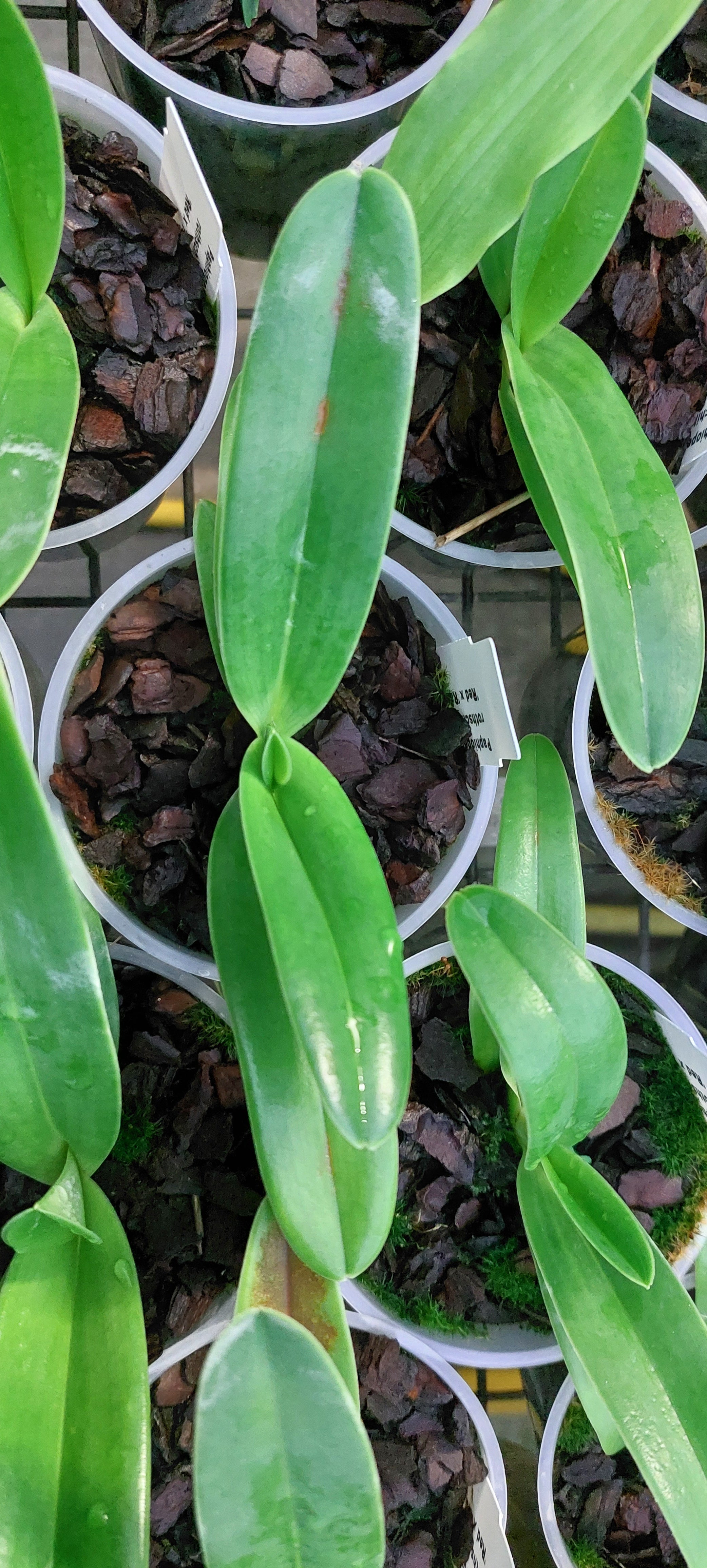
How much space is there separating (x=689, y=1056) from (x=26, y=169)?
2.51ft

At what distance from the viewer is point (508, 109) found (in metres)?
0.54

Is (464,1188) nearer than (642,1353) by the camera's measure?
No

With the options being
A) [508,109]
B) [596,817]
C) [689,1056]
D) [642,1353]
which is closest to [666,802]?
[596,817]

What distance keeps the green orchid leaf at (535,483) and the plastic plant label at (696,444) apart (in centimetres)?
19

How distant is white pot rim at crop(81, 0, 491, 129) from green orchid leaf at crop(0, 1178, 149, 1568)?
2.51ft

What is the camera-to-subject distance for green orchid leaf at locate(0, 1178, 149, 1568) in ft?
1.60

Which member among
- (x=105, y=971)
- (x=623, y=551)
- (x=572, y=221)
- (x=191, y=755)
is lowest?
(x=105, y=971)

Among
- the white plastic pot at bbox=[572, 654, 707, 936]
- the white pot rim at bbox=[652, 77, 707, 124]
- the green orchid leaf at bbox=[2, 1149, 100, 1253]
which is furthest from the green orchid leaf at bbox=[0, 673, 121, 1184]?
the white pot rim at bbox=[652, 77, 707, 124]

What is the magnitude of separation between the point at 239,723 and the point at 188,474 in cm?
27

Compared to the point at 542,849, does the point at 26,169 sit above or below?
above

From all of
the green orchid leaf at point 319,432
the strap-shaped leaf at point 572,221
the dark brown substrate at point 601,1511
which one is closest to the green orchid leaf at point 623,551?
the strap-shaped leaf at point 572,221

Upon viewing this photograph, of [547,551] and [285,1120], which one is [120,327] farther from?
[285,1120]

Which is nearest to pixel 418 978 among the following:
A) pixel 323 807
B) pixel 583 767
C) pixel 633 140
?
pixel 583 767

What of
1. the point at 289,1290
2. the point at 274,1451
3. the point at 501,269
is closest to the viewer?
the point at 274,1451
